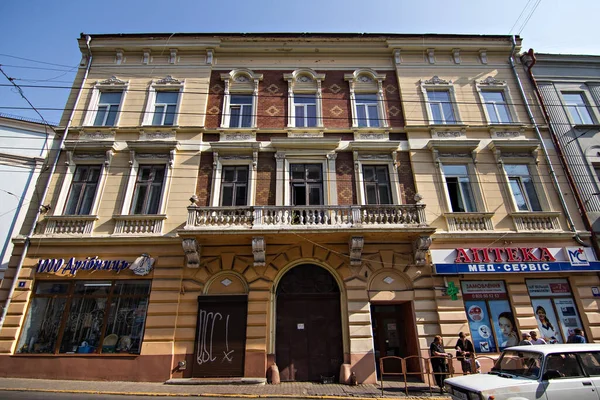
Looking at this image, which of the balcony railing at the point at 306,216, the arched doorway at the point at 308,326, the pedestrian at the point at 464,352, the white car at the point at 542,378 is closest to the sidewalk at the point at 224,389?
the arched doorway at the point at 308,326

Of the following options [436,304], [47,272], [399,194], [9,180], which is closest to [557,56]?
[399,194]

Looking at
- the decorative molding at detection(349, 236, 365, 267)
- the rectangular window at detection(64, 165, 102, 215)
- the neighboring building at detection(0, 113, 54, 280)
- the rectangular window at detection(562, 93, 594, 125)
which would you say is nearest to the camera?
the decorative molding at detection(349, 236, 365, 267)

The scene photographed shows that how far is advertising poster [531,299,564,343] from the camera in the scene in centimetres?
1062

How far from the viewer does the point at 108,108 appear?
14062 mm

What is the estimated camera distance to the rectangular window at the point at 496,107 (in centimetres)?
1410

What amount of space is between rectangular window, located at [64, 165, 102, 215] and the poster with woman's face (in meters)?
15.8

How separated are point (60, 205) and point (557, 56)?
23.5 meters

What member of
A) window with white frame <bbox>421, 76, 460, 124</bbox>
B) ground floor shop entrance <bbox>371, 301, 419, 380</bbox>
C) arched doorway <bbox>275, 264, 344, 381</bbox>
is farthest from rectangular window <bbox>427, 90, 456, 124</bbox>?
arched doorway <bbox>275, 264, 344, 381</bbox>

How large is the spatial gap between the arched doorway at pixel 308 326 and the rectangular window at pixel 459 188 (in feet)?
19.8

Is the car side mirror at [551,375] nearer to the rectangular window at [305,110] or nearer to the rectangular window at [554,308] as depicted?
the rectangular window at [554,308]

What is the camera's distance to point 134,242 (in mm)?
11242

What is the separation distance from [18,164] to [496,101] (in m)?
22.5

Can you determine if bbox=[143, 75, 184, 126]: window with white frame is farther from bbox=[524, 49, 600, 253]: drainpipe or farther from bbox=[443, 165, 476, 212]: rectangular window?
bbox=[524, 49, 600, 253]: drainpipe

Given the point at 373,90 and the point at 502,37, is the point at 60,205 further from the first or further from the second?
the point at 502,37
